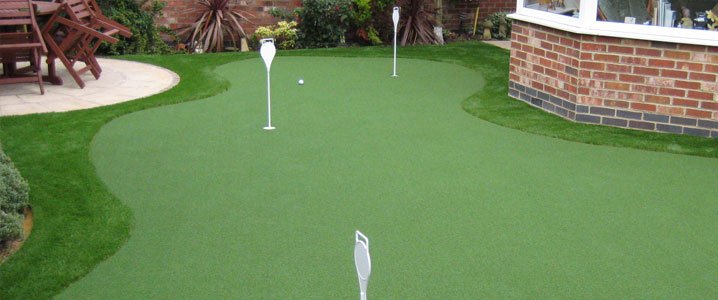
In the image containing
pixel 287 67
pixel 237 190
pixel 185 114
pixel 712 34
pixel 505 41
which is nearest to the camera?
pixel 237 190

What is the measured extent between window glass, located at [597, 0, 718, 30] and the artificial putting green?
1436 mm

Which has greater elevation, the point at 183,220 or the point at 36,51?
the point at 36,51

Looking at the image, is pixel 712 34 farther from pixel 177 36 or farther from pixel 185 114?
pixel 177 36

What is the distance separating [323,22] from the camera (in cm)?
1428

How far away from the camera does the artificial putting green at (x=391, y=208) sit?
4.78 m

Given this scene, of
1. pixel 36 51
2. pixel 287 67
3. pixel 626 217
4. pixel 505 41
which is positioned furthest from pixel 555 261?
pixel 505 41

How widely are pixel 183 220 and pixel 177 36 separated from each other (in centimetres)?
907

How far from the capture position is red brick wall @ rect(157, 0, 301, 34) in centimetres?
1441

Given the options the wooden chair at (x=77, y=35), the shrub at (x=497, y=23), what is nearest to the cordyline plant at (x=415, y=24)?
the shrub at (x=497, y=23)

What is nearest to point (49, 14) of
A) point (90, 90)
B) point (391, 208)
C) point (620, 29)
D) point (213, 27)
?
point (90, 90)

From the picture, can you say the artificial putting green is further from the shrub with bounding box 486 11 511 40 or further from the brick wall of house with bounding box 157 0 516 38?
the shrub with bounding box 486 11 511 40

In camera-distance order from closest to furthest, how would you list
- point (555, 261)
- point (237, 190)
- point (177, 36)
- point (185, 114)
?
point (555, 261)
point (237, 190)
point (185, 114)
point (177, 36)

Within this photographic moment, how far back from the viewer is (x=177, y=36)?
14336 millimetres

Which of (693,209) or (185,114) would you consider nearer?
(693,209)
